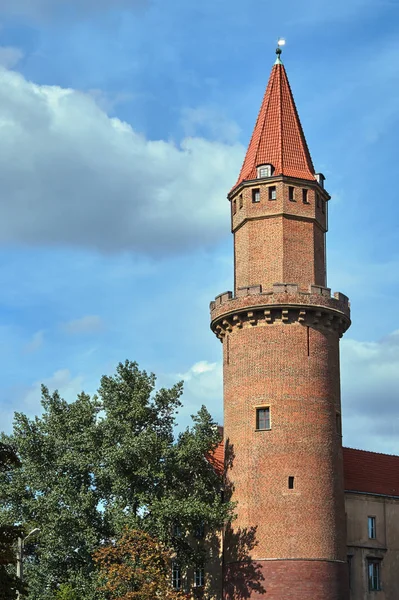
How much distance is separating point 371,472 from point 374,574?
6.43 meters

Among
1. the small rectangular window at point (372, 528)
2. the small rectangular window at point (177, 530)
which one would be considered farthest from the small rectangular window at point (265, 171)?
the small rectangular window at point (372, 528)

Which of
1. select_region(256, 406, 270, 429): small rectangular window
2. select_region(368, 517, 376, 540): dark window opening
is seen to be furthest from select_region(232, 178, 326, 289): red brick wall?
select_region(368, 517, 376, 540): dark window opening

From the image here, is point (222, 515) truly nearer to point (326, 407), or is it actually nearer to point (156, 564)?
point (156, 564)

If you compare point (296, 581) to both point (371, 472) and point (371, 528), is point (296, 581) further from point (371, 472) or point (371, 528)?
point (371, 472)

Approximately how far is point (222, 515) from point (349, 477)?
502 inches

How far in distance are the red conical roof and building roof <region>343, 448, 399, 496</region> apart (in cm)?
1760

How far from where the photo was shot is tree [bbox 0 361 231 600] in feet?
163

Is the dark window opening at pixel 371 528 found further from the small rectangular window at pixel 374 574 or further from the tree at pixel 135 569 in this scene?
the tree at pixel 135 569

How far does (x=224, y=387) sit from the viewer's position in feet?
182

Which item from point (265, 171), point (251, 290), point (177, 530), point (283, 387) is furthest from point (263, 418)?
point (265, 171)

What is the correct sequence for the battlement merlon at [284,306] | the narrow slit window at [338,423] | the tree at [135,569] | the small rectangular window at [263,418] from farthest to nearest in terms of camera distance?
the narrow slit window at [338,423]
the battlement merlon at [284,306]
the small rectangular window at [263,418]
the tree at [135,569]

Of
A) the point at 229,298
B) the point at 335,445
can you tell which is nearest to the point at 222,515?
the point at 335,445

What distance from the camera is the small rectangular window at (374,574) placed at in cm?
5891

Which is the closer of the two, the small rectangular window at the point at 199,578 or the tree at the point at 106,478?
the tree at the point at 106,478
